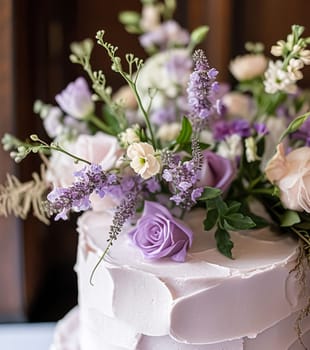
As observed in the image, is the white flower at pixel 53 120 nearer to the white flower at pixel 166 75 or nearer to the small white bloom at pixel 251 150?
the white flower at pixel 166 75

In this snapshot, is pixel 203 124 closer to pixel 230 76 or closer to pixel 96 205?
pixel 96 205

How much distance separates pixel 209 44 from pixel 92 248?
708 mm

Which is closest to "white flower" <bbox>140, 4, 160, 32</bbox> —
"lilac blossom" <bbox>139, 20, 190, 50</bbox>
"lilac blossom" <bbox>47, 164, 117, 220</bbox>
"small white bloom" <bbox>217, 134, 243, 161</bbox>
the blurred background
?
"lilac blossom" <bbox>139, 20, 190, 50</bbox>

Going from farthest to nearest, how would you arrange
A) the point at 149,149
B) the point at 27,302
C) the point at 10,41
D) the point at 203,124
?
the point at 27,302, the point at 10,41, the point at 203,124, the point at 149,149

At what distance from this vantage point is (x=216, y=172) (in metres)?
0.94

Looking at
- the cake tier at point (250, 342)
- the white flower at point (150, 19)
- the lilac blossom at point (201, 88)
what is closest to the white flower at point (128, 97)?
the white flower at point (150, 19)

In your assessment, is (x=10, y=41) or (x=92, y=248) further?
(x=10, y=41)

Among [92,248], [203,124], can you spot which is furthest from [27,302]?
[203,124]

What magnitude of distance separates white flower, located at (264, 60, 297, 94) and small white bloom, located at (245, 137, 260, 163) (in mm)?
82

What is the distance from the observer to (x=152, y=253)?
872 mm

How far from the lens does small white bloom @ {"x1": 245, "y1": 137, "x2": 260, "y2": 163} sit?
3.08 ft

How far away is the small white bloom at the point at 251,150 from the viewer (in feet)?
3.08

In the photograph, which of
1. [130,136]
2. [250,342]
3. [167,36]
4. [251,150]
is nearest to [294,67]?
[251,150]

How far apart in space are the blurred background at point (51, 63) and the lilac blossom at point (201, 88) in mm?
450
